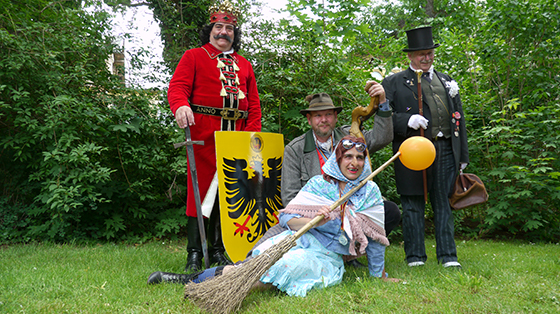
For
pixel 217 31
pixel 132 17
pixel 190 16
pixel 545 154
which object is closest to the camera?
pixel 217 31

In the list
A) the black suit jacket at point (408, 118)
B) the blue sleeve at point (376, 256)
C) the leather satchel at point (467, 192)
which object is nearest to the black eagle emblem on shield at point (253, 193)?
the blue sleeve at point (376, 256)

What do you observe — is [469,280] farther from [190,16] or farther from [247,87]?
[190,16]

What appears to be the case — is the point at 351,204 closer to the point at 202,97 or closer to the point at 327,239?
the point at 327,239

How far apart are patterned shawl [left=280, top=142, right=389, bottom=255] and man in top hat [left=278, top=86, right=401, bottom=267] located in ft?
1.22

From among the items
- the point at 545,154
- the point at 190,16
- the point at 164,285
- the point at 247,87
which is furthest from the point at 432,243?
the point at 190,16

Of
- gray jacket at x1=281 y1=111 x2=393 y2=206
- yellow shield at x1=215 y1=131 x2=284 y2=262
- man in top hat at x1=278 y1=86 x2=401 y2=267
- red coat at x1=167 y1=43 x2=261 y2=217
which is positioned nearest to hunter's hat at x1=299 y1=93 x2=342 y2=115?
man in top hat at x1=278 y1=86 x2=401 y2=267

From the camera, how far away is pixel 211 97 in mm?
3469

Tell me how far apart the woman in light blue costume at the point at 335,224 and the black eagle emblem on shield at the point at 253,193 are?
0.46 metres

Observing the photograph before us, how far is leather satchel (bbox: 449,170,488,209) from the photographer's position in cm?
337

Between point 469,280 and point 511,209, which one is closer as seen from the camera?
point 469,280

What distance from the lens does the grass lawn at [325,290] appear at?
2385 millimetres

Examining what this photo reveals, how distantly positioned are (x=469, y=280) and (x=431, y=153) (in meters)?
0.86

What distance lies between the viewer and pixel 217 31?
3.53 meters

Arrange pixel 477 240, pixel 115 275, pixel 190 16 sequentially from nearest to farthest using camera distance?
pixel 115 275
pixel 477 240
pixel 190 16
